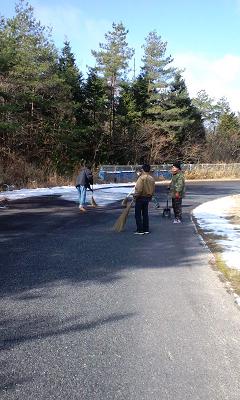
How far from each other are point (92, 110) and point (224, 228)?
36582 mm

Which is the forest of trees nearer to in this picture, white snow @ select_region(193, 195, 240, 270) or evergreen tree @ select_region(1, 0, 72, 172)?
evergreen tree @ select_region(1, 0, 72, 172)

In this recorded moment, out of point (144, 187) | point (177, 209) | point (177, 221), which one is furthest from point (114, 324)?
point (177, 209)

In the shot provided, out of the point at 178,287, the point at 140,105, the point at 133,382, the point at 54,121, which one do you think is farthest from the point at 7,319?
the point at 140,105

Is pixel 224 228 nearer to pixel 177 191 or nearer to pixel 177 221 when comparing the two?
pixel 177 221

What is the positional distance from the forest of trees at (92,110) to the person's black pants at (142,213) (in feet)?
56.2

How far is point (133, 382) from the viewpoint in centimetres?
396

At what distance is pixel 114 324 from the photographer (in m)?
5.32

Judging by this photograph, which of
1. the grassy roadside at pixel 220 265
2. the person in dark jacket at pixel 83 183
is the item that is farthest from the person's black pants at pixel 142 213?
the person in dark jacket at pixel 83 183

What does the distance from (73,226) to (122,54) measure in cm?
4688

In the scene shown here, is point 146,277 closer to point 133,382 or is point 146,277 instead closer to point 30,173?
point 133,382

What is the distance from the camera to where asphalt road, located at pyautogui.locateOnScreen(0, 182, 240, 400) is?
393 centimetres

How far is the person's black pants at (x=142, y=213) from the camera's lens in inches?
483

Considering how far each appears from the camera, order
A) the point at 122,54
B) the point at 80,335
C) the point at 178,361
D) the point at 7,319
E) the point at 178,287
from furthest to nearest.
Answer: the point at 122,54 < the point at 178,287 < the point at 7,319 < the point at 80,335 < the point at 178,361

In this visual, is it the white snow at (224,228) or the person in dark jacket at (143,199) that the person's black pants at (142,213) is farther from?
the white snow at (224,228)
